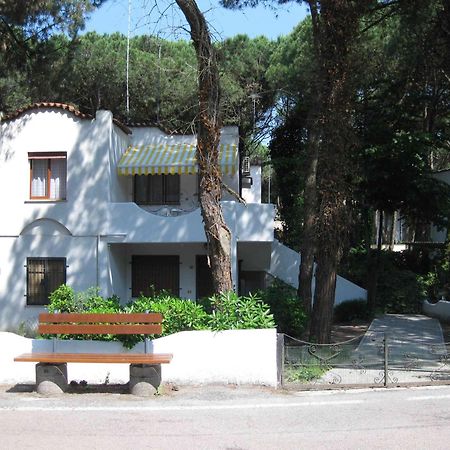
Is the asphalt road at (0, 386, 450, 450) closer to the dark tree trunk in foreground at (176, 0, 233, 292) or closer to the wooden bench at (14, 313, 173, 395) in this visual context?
the wooden bench at (14, 313, 173, 395)

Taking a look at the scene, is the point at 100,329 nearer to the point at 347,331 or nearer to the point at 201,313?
the point at 201,313

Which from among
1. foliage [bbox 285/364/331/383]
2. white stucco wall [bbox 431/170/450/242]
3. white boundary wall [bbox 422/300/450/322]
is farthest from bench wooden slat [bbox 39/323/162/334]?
white stucco wall [bbox 431/170/450/242]

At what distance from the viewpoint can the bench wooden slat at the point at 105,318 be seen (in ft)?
29.7

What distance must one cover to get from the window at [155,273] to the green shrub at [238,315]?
9.87m

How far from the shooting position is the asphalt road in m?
6.46

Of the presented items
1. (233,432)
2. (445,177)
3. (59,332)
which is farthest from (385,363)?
(445,177)

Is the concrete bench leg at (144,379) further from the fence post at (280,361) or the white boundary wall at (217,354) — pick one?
the fence post at (280,361)

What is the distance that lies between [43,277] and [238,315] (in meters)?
10.6

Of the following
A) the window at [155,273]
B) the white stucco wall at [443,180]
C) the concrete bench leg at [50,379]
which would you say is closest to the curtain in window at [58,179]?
the window at [155,273]

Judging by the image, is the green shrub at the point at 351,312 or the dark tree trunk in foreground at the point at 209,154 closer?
the dark tree trunk in foreground at the point at 209,154

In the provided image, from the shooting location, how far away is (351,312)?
74.1 feet

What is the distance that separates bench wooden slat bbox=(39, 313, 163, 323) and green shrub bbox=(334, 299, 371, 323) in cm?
1448

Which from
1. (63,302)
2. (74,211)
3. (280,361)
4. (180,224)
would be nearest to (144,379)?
(280,361)

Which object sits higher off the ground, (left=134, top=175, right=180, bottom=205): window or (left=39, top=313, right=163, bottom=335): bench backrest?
(left=134, top=175, right=180, bottom=205): window
